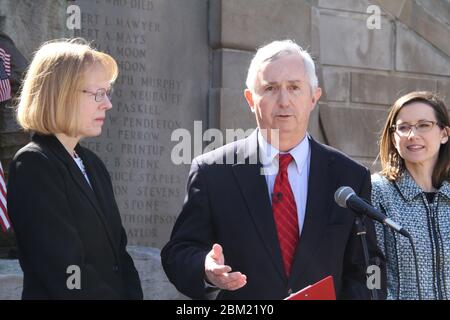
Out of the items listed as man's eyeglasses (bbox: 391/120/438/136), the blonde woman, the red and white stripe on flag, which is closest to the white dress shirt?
the blonde woman

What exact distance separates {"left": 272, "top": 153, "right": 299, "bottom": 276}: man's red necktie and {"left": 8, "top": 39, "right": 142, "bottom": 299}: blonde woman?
0.65m

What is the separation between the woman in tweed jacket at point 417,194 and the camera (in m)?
4.55

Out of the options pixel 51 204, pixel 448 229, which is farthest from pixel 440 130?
pixel 51 204

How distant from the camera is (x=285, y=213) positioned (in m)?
4.05

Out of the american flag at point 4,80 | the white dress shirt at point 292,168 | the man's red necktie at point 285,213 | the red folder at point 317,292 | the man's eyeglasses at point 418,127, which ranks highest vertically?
the american flag at point 4,80

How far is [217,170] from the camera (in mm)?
4109

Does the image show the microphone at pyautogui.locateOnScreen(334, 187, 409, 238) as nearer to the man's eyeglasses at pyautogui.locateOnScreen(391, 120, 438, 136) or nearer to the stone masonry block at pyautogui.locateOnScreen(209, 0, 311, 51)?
the man's eyeglasses at pyautogui.locateOnScreen(391, 120, 438, 136)

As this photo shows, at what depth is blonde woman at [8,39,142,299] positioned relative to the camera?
12.2 ft

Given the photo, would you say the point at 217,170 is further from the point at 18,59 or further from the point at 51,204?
the point at 18,59

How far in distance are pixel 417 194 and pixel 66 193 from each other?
5.99 ft

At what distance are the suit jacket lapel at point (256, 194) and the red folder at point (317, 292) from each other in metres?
0.54

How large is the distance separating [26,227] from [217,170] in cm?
87

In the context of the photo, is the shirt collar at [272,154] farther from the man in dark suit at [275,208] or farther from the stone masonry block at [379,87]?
the stone masonry block at [379,87]

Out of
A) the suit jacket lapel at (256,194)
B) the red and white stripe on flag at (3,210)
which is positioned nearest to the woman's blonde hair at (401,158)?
the suit jacket lapel at (256,194)
